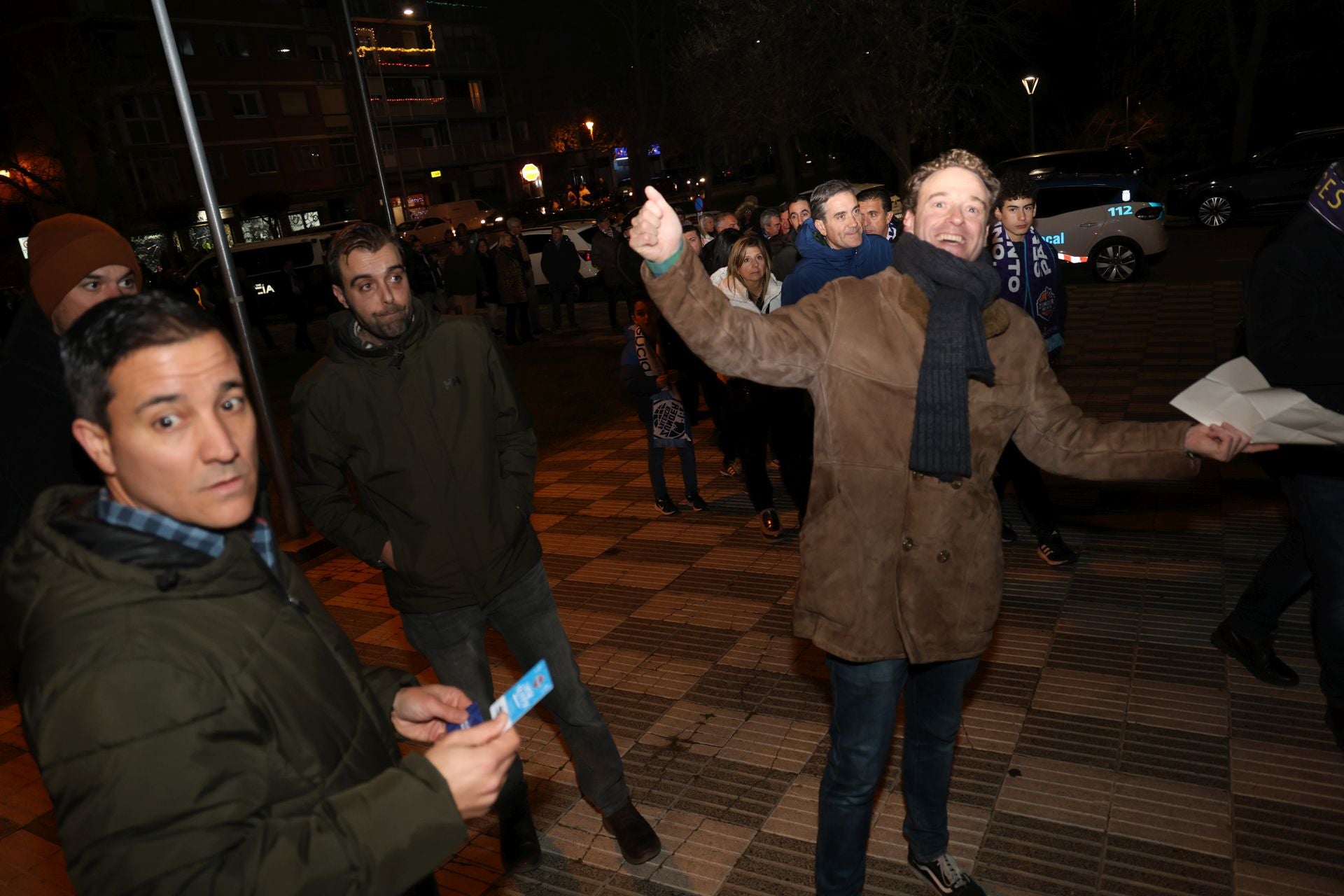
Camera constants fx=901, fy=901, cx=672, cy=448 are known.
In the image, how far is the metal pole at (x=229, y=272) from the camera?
6352 millimetres

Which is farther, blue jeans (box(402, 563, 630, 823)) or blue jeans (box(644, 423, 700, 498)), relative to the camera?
blue jeans (box(644, 423, 700, 498))

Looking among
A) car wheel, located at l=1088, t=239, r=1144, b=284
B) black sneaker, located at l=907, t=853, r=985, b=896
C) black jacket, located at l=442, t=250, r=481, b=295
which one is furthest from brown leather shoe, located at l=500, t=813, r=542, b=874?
car wheel, located at l=1088, t=239, r=1144, b=284

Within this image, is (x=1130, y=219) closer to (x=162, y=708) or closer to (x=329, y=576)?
(x=329, y=576)

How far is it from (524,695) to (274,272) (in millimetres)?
24319

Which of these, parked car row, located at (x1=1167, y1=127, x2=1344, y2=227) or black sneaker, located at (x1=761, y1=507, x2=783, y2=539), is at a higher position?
parked car row, located at (x1=1167, y1=127, x2=1344, y2=227)

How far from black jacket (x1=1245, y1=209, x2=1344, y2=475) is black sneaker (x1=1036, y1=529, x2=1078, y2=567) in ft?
7.15

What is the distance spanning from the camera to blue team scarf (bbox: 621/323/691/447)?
6.48 m

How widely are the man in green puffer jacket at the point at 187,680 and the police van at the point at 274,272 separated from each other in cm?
2235

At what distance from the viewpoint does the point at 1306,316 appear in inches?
117

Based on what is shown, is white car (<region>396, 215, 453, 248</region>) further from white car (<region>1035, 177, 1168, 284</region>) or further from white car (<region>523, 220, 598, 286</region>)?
white car (<region>1035, 177, 1168, 284</region>)

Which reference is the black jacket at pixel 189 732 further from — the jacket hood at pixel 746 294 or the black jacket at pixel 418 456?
the jacket hood at pixel 746 294

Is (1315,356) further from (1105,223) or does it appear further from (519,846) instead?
(1105,223)

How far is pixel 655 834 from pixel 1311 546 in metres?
2.54

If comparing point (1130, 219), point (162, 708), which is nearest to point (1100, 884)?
point (162, 708)
